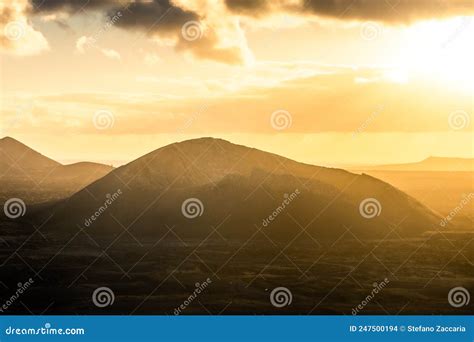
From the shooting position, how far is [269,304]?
29547 mm

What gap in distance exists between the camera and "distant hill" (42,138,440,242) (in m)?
48.3

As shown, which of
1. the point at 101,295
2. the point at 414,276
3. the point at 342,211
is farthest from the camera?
the point at 342,211

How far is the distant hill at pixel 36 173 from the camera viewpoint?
2776 inches

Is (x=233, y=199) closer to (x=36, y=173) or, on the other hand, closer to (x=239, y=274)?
(x=239, y=274)

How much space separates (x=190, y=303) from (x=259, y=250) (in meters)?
14.1

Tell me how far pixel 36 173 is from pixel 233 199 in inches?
1410

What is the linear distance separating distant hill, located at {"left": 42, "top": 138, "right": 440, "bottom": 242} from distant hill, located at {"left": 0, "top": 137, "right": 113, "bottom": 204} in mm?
15743

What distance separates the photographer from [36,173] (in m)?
78.6

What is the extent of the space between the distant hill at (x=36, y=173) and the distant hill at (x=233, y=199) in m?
15.7

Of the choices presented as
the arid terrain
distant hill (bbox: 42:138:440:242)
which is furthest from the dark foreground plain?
distant hill (bbox: 42:138:440:242)

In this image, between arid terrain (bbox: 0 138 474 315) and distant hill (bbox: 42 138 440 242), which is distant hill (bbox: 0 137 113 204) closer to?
arid terrain (bbox: 0 138 474 315)

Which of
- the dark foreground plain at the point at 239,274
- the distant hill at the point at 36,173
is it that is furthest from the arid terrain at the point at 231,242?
the distant hill at the point at 36,173

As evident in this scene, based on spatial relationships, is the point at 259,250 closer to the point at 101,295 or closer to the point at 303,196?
the point at 303,196

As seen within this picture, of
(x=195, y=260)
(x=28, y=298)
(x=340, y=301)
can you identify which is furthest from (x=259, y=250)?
(x=28, y=298)
